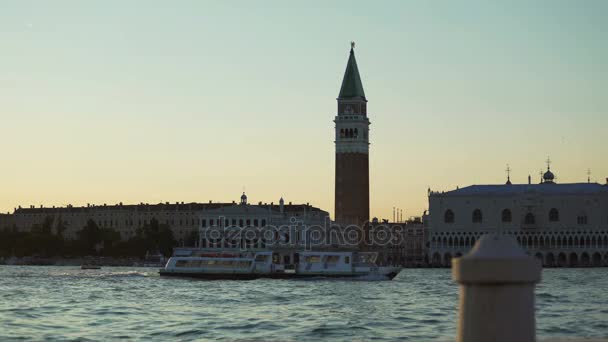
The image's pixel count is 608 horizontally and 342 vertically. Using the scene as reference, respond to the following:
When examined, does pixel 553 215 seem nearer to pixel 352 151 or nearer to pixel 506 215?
pixel 506 215

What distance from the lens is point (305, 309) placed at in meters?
34.3

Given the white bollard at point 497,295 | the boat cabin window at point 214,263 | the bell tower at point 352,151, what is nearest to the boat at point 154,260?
the bell tower at point 352,151

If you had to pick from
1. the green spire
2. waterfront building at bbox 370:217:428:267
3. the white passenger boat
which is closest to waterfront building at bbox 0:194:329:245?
waterfront building at bbox 370:217:428:267

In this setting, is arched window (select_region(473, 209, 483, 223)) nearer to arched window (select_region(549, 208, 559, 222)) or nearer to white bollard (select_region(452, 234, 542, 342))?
arched window (select_region(549, 208, 559, 222))

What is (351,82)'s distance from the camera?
122 meters

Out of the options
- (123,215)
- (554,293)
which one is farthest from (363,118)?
(554,293)

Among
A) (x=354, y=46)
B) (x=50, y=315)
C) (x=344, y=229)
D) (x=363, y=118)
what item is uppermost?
(x=354, y=46)

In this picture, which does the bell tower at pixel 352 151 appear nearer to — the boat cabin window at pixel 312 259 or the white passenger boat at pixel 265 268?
the white passenger boat at pixel 265 268

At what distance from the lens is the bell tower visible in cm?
11481

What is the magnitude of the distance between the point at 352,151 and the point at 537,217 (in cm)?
2287

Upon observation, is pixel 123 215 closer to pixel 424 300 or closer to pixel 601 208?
pixel 601 208

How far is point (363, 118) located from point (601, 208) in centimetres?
2998

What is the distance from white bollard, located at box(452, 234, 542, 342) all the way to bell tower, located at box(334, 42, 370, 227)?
111 metres

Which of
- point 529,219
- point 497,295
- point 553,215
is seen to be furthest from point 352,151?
point 497,295
